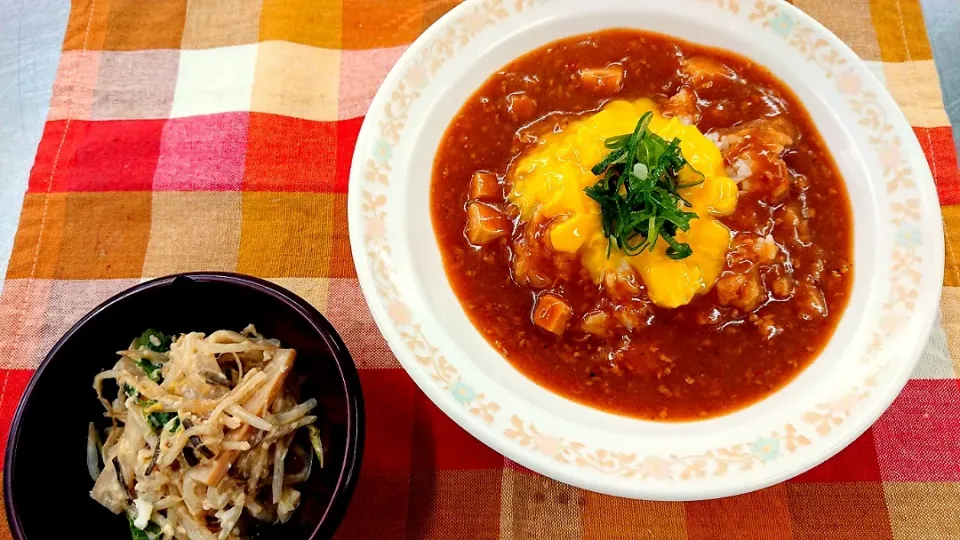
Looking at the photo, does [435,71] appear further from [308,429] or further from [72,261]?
[72,261]

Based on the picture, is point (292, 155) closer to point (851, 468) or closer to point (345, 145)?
point (345, 145)

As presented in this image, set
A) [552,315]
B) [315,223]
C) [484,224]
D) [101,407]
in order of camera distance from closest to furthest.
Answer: [101,407]
[552,315]
[484,224]
[315,223]

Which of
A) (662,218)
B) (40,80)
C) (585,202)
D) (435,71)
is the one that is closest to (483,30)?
(435,71)

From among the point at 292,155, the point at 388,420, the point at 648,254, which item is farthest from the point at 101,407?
the point at 648,254

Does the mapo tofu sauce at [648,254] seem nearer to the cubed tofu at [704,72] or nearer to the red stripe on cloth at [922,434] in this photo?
the cubed tofu at [704,72]

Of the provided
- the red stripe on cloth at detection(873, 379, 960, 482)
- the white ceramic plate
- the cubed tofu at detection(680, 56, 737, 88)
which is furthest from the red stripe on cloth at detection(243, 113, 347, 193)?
the red stripe on cloth at detection(873, 379, 960, 482)

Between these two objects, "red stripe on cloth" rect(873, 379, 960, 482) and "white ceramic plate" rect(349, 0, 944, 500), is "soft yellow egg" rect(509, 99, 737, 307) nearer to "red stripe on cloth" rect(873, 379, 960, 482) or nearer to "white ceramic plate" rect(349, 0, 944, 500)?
"white ceramic plate" rect(349, 0, 944, 500)

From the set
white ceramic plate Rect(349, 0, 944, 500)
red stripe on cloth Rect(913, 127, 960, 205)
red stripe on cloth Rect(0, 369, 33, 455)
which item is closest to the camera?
white ceramic plate Rect(349, 0, 944, 500)
